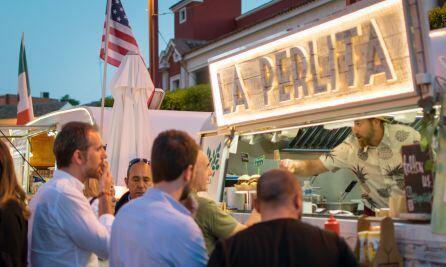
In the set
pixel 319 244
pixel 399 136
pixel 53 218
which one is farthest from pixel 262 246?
pixel 399 136

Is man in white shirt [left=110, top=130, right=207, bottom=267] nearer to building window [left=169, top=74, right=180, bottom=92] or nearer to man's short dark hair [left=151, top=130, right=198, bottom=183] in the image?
man's short dark hair [left=151, top=130, right=198, bottom=183]

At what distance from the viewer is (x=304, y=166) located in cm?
570

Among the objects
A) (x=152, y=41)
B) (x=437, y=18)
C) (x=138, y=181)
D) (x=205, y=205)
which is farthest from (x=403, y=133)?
(x=152, y=41)

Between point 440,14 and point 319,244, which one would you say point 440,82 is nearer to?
point 319,244

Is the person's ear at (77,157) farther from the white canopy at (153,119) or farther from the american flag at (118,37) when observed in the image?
the white canopy at (153,119)

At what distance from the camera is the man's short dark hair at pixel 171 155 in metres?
2.81

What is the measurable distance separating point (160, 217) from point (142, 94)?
6151 millimetres

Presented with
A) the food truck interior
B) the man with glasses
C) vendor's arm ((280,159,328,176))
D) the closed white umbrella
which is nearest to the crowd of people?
the man with glasses

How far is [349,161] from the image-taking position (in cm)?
562

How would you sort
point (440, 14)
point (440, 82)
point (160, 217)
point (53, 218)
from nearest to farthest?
point (160, 217) → point (53, 218) → point (440, 82) → point (440, 14)

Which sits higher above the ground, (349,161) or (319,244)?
(349,161)

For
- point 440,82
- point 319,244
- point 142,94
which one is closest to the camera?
point 319,244

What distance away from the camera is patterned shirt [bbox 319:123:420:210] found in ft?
16.5

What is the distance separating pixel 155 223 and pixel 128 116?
19.5 feet
